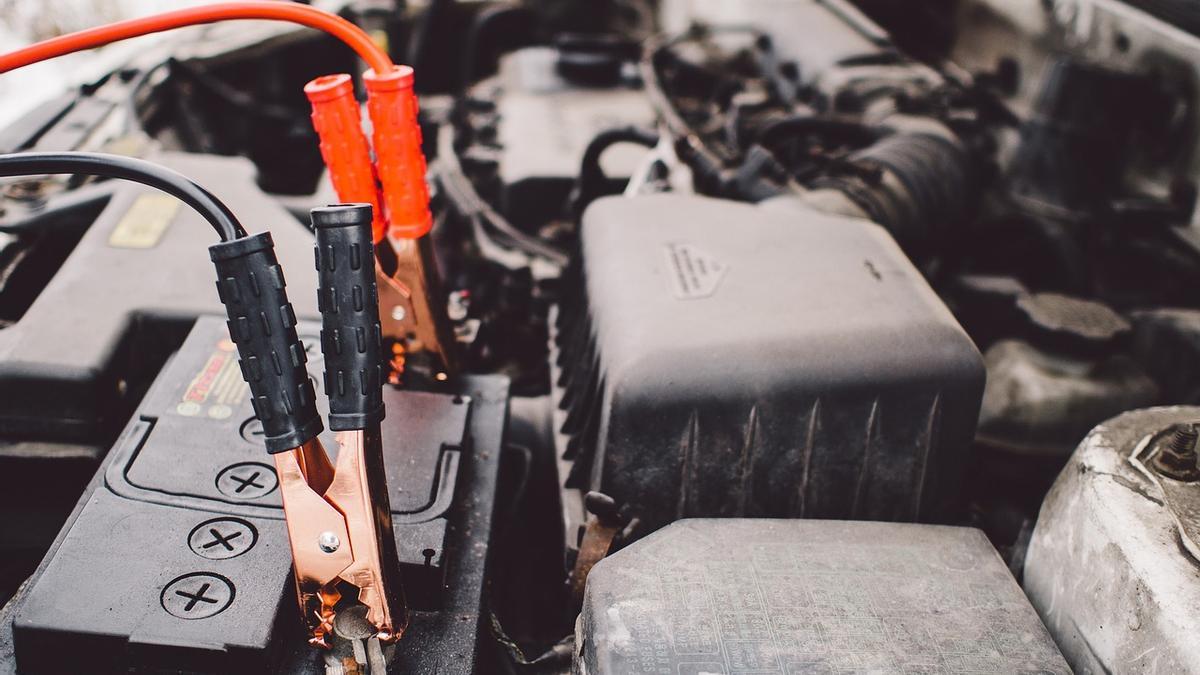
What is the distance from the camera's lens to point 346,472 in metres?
0.77

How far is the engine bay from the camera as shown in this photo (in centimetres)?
77

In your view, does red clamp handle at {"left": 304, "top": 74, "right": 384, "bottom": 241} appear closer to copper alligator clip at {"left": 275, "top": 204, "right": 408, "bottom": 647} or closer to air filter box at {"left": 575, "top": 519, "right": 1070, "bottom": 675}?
copper alligator clip at {"left": 275, "top": 204, "right": 408, "bottom": 647}

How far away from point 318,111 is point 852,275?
2.16 ft

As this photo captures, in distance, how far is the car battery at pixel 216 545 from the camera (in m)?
0.78

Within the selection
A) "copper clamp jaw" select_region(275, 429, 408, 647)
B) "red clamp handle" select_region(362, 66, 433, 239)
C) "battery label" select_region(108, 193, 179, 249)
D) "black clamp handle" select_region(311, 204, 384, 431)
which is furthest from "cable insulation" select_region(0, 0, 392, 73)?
"battery label" select_region(108, 193, 179, 249)

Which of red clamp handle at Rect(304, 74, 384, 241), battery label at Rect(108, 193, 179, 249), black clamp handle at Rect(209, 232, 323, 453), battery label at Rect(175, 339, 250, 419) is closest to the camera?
black clamp handle at Rect(209, 232, 323, 453)

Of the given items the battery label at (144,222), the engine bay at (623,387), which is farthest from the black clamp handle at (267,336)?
the battery label at (144,222)

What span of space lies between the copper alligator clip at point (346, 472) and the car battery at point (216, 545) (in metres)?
0.06

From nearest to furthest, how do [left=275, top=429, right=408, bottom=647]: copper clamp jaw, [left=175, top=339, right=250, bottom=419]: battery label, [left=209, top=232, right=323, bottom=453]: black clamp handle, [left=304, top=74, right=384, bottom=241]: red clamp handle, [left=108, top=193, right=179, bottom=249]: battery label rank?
[left=209, top=232, right=323, bottom=453]: black clamp handle
[left=275, top=429, right=408, bottom=647]: copper clamp jaw
[left=304, top=74, right=384, bottom=241]: red clamp handle
[left=175, top=339, right=250, bottom=419]: battery label
[left=108, top=193, right=179, bottom=249]: battery label

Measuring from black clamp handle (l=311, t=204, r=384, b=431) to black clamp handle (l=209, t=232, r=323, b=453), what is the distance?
0.02 m

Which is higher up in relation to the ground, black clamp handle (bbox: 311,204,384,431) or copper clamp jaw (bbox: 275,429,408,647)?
black clamp handle (bbox: 311,204,384,431)

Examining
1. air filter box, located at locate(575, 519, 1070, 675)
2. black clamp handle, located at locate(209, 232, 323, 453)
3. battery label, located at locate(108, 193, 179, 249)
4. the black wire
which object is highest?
the black wire

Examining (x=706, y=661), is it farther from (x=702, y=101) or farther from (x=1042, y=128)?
(x=702, y=101)

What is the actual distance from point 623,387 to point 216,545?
43 cm
